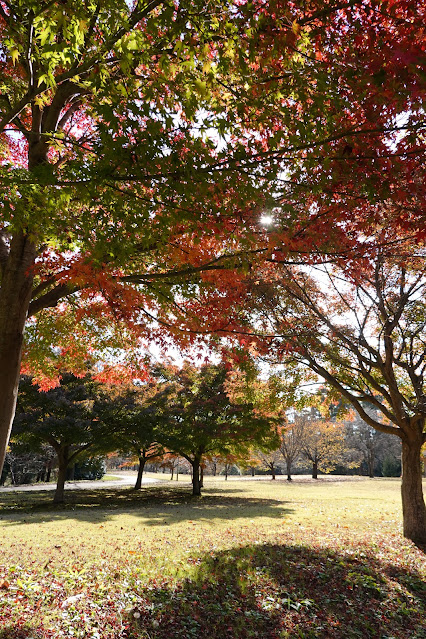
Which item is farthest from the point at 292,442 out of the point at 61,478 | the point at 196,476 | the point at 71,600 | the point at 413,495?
the point at 71,600

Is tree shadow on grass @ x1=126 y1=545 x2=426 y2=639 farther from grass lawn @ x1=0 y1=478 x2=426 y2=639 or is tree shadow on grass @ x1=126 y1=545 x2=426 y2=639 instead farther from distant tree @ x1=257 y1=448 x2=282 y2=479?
distant tree @ x1=257 y1=448 x2=282 y2=479

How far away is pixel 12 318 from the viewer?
15.7ft

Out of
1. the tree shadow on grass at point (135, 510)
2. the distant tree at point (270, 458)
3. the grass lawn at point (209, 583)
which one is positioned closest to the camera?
the grass lawn at point (209, 583)

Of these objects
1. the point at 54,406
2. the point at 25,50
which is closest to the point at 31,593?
the point at 25,50

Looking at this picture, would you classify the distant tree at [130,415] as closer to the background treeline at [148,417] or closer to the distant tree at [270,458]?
the background treeline at [148,417]

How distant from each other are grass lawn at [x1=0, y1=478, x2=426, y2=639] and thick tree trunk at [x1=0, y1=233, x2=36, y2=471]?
2.08 metres

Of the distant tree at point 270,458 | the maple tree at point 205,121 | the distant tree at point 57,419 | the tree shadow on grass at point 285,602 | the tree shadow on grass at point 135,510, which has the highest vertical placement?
the maple tree at point 205,121

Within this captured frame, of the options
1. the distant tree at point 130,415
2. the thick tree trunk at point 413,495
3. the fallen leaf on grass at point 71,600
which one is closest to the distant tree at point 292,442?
the distant tree at point 130,415

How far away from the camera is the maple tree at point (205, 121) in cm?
328

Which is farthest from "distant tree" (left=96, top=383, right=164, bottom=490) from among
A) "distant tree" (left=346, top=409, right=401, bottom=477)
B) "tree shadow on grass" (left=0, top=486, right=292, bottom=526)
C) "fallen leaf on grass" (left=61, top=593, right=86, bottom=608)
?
"distant tree" (left=346, top=409, right=401, bottom=477)

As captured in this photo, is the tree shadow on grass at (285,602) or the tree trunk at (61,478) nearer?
the tree shadow on grass at (285,602)

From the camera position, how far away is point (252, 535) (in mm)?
9141

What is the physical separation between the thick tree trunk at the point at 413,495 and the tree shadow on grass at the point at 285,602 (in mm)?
2751

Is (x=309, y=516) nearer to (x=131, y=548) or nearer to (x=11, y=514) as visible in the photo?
(x=131, y=548)
